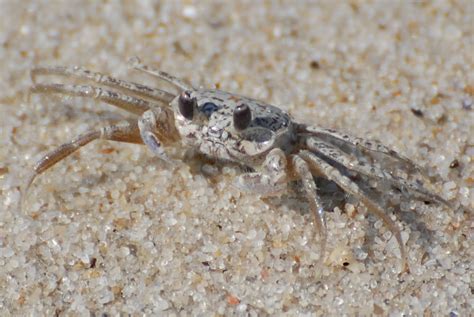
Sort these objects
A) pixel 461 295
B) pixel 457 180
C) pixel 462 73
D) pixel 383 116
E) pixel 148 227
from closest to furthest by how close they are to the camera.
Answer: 1. pixel 461 295
2. pixel 148 227
3. pixel 457 180
4. pixel 383 116
5. pixel 462 73

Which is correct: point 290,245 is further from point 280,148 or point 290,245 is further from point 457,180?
point 457,180

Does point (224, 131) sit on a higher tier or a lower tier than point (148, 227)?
higher

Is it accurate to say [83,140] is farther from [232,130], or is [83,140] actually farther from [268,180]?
[268,180]

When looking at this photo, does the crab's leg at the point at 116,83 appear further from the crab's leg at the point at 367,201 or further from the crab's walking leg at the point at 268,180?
the crab's leg at the point at 367,201

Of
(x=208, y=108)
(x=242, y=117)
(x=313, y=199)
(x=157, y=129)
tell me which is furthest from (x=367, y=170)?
(x=157, y=129)

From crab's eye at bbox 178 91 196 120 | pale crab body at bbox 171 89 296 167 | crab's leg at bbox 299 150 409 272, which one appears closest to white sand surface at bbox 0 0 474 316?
crab's leg at bbox 299 150 409 272

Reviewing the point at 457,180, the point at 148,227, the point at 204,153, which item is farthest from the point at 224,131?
the point at 457,180
